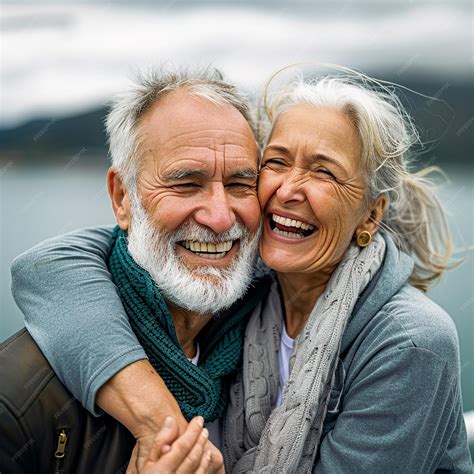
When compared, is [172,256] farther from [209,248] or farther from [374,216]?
[374,216]

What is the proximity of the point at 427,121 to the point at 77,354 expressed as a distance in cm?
175

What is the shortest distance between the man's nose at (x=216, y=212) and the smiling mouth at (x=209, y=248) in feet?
0.31

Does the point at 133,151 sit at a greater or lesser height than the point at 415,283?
greater

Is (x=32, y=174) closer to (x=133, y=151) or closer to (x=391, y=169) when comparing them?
(x=133, y=151)

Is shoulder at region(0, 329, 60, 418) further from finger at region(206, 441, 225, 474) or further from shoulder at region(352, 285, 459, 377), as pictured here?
shoulder at region(352, 285, 459, 377)

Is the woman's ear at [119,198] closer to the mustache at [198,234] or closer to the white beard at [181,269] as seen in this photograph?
the white beard at [181,269]

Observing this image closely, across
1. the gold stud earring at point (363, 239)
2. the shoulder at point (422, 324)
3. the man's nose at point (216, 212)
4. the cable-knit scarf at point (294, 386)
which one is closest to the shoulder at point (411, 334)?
the shoulder at point (422, 324)

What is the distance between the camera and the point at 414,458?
1923 mm

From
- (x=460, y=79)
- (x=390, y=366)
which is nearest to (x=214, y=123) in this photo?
(x=390, y=366)

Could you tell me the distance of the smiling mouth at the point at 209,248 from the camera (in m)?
2.27

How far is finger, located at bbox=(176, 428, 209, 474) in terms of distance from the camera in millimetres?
1771

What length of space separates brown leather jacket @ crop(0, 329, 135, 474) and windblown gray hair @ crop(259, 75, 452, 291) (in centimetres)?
127

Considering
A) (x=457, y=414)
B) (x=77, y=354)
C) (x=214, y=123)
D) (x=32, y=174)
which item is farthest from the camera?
(x=32, y=174)

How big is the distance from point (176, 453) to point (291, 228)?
0.94m
